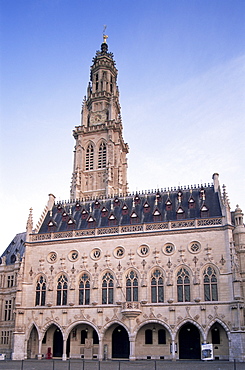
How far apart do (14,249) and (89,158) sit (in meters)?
24.2

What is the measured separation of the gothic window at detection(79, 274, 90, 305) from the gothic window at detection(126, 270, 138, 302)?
5000 mm

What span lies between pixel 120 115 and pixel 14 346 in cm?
5214

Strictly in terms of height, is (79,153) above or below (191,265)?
above

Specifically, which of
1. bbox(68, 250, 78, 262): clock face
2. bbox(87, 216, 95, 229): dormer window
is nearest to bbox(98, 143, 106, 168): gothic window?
bbox(87, 216, 95, 229): dormer window

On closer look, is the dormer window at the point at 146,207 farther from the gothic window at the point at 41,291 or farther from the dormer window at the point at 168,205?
the gothic window at the point at 41,291

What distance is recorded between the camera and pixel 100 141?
77.0 m

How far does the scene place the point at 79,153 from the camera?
76438mm

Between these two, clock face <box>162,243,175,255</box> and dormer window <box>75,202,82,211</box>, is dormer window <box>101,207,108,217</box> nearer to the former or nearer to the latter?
dormer window <box>75,202,82,211</box>

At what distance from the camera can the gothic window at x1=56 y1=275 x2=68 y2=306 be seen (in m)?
48.6

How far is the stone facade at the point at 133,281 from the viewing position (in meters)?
43.3

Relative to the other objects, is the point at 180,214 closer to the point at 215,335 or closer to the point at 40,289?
the point at 215,335

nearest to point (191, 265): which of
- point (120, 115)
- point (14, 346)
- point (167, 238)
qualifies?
point (167, 238)

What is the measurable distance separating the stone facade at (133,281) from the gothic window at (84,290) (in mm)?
120

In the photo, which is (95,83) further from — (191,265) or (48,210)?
(191,265)
